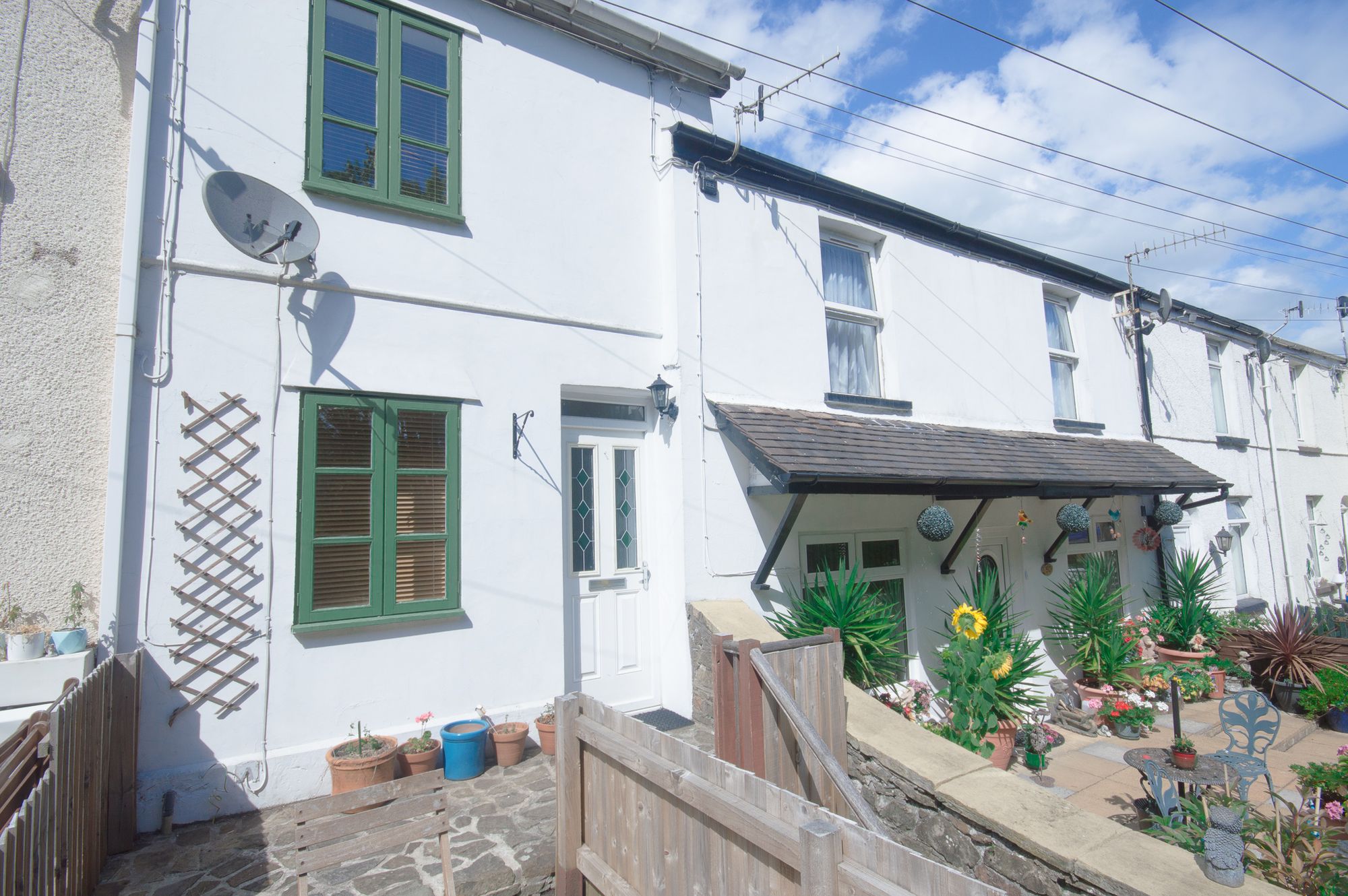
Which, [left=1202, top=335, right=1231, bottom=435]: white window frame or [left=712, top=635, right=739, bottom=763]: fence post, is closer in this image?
[left=712, top=635, right=739, bottom=763]: fence post

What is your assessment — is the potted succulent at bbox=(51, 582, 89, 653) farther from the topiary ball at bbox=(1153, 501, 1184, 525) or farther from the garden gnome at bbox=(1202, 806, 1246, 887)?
the topiary ball at bbox=(1153, 501, 1184, 525)

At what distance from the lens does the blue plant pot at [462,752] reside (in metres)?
4.88

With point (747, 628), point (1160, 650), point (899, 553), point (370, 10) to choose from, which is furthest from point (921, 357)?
point (370, 10)

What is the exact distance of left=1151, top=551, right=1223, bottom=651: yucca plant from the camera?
10.1m

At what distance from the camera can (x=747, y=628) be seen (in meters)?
5.78

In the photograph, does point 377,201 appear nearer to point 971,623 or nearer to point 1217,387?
point 971,623

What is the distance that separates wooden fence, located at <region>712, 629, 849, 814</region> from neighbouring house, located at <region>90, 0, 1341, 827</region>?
1.42 meters

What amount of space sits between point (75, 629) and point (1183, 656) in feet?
38.3

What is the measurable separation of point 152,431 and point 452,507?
1.89m

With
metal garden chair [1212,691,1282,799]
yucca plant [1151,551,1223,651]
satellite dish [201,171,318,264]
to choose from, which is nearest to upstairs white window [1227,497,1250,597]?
yucca plant [1151,551,1223,651]

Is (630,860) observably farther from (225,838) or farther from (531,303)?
(531,303)

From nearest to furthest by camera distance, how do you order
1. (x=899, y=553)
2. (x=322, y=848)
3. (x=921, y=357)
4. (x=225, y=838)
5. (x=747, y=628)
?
(x=322, y=848) < (x=225, y=838) < (x=747, y=628) < (x=899, y=553) < (x=921, y=357)

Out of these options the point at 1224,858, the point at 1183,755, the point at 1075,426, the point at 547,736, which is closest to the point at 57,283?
the point at 547,736

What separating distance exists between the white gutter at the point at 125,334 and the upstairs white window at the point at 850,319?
233 inches
